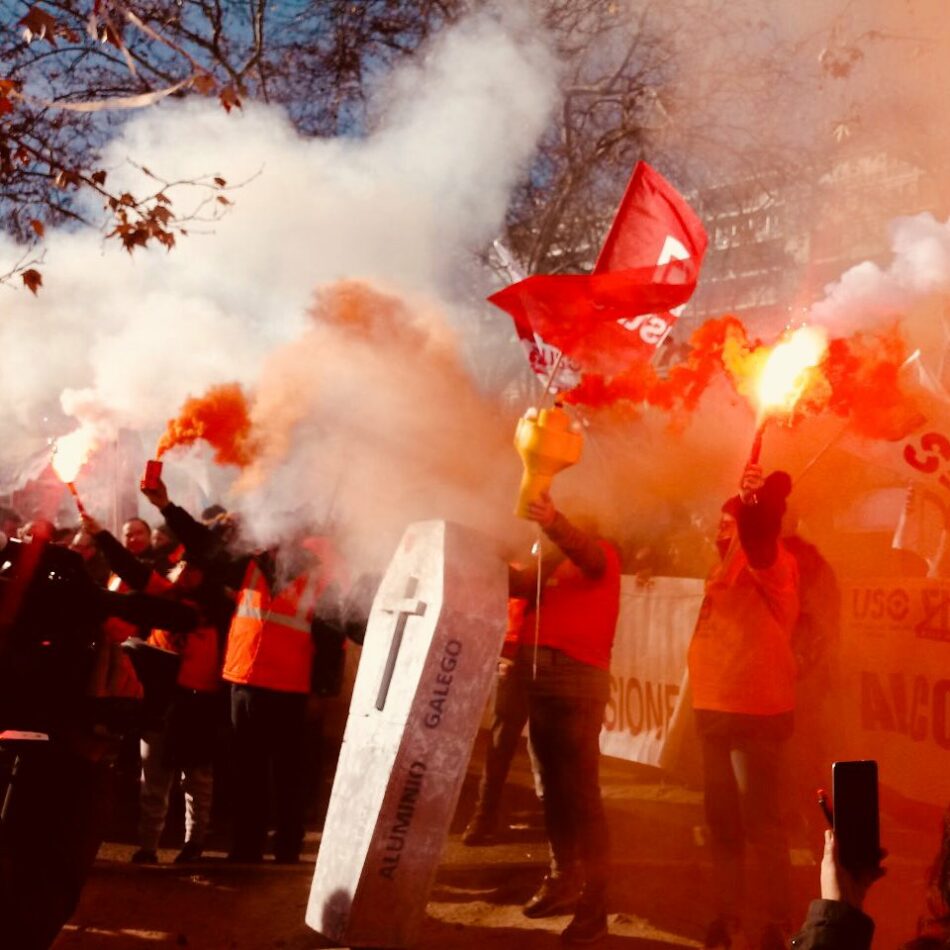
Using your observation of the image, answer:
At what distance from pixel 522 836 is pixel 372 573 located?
2017mm

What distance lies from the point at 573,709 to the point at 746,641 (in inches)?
32.3

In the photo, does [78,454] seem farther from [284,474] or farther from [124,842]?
[124,842]

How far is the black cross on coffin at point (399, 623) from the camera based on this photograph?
14.1 feet

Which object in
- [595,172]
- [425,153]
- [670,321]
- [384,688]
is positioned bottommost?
[384,688]

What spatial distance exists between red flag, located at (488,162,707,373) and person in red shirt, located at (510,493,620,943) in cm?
103

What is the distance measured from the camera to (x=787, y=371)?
4758 mm

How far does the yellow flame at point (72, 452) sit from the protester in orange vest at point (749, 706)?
12.4 ft

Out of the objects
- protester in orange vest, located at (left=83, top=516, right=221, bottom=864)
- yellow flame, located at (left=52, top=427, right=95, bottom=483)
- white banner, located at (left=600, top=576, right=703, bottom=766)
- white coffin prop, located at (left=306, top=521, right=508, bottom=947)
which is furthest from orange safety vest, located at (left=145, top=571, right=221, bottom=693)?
white banner, located at (left=600, top=576, right=703, bottom=766)

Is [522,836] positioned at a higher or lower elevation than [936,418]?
lower

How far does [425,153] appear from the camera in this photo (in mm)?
8742

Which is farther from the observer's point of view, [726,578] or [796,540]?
[796,540]

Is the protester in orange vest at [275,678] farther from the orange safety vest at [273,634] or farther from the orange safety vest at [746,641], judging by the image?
the orange safety vest at [746,641]

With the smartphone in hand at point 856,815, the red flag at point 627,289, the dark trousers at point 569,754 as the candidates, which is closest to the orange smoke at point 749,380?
the red flag at point 627,289

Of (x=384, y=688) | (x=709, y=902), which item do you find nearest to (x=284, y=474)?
(x=384, y=688)
